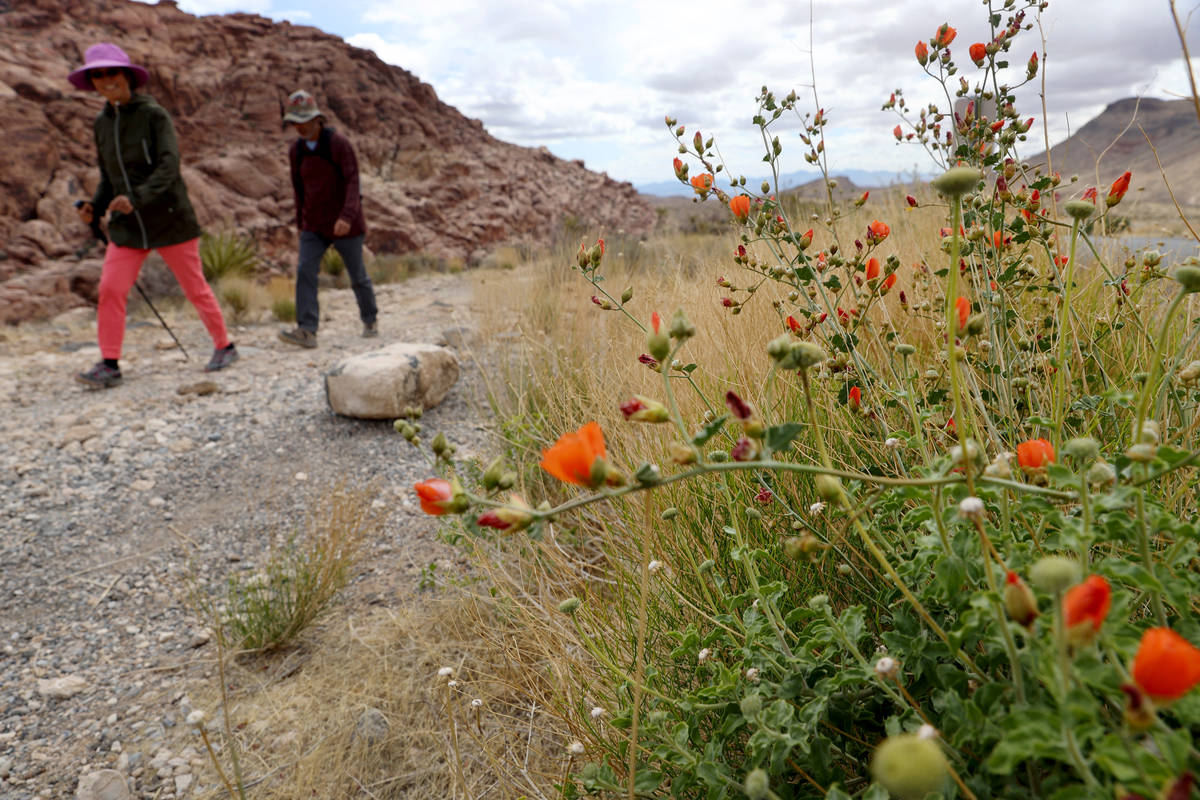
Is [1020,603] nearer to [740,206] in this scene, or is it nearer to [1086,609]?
[1086,609]

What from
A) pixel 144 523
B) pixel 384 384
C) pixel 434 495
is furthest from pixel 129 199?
pixel 434 495

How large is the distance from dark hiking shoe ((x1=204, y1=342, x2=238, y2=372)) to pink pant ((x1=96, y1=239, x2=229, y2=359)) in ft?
0.74

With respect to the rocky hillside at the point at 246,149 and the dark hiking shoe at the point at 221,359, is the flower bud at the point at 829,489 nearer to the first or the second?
the dark hiking shoe at the point at 221,359

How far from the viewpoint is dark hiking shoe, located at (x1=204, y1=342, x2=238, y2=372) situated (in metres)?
4.68

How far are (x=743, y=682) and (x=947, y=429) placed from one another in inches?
24.5

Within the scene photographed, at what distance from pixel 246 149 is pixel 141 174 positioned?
12.3 meters

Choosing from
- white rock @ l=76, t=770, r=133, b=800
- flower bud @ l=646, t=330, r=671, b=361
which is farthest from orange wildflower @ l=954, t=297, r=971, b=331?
white rock @ l=76, t=770, r=133, b=800

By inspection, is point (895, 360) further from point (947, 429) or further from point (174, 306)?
point (174, 306)

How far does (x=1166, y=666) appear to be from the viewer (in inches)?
16.2

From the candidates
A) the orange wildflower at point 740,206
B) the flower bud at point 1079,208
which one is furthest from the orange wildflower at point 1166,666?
the orange wildflower at point 740,206

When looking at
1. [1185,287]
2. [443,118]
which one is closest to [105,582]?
[1185,287]

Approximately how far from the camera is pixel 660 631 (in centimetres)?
131

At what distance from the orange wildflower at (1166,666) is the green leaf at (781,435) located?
0.90 feet

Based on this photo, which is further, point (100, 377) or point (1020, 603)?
point (100, 377)
